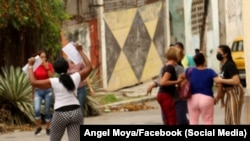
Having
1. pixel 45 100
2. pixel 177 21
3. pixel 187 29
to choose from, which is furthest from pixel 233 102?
pixel 187 29

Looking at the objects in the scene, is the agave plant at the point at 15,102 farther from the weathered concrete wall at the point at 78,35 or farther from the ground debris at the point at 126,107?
the weathered concrete wall at the point at 78,35

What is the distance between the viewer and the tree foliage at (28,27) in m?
24.8

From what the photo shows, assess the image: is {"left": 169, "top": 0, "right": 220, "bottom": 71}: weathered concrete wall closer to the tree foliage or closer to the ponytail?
the tree foliage

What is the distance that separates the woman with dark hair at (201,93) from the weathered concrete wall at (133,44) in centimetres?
1714

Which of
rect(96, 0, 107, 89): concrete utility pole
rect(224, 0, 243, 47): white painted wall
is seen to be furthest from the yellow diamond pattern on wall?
rect(224, 0, 243, 47): white painted wall

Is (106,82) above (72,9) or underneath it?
underneath

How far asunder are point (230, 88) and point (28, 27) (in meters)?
12.1

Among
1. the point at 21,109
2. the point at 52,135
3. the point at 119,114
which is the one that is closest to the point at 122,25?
the point at 119,114

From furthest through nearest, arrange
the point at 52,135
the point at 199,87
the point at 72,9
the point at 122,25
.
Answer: the point at 122,25 < the point at 72,9 < the point at 199,87 < the point at 52,135

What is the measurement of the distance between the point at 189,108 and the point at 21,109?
7.20m

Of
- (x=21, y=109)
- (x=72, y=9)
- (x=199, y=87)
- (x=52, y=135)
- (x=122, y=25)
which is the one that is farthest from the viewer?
(x=122, y=25)

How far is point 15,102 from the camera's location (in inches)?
857

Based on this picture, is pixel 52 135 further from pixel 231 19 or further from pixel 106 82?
pixel 231 19

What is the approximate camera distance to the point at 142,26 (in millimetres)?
35094
